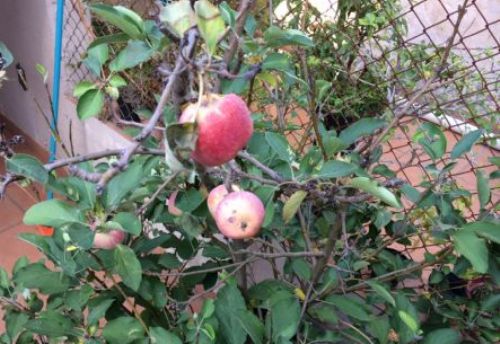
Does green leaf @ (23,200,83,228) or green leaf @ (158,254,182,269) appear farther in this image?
green leaf @ (158,254,182,269)

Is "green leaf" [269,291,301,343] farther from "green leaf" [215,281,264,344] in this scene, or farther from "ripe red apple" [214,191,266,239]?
"ripe red apple" [214,191,266,239]

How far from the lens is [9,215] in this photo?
222 cm

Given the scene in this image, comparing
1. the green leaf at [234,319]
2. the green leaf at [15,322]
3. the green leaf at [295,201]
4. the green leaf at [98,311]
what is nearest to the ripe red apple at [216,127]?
the green leaf at [295,201]

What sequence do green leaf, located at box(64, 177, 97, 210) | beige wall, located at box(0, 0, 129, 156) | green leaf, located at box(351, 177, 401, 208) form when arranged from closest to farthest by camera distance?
1. green leaf, located at box(351, 177, 401, 208)
2. green leaf, located at box(64, 177, 97, 210)
3. beige wall, located at box(0, 0, 129, 156)

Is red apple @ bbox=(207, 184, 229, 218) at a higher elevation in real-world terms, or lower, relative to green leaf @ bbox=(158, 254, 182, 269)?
higher

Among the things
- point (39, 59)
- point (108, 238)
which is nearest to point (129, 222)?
point (108, 238)

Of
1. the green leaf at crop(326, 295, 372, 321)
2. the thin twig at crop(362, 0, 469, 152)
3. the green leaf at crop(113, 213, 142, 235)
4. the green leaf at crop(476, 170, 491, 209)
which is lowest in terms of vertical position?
the green leaf at crop(326, 295, 372, 321)

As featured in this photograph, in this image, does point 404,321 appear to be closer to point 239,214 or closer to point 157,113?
point 239,214

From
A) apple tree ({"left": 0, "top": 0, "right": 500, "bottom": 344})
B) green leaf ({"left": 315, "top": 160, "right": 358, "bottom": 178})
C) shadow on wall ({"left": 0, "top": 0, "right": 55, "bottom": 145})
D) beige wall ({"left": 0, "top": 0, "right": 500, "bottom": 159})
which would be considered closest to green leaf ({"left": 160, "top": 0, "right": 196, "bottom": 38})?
apple tree ({"left": 0, "top": 0, "right": 500, "bottom": 344})

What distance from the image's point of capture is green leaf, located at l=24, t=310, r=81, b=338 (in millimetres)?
881

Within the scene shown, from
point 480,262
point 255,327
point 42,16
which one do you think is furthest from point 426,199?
point 42,16

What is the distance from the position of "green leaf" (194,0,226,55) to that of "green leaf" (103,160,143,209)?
0.35 metres

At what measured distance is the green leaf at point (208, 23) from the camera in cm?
42

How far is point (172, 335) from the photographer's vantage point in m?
0.80
